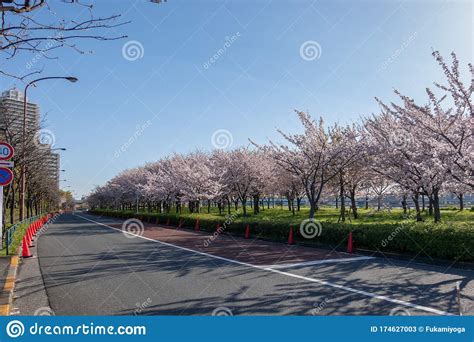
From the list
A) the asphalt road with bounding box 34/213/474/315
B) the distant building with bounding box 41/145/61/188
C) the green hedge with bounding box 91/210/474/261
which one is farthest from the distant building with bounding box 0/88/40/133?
the green hedge with bounding box 91/210/474/261

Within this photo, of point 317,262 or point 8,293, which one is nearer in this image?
point 8,293

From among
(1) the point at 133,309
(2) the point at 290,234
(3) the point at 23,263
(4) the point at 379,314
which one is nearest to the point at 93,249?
(3) the point at 23,263

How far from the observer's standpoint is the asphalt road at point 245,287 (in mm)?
6859

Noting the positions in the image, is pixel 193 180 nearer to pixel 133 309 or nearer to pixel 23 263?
pixel 23 263

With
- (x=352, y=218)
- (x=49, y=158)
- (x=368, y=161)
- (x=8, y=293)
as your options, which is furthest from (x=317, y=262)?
(x=49, y=158)

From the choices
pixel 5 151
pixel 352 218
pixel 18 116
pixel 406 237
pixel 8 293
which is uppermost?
pixel 18 116

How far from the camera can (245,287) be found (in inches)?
338

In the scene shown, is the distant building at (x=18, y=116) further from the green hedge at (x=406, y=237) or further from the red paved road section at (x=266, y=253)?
the green hedge at (x=406, y=237)

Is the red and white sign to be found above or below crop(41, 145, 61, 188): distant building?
below

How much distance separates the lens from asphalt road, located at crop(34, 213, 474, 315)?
6859mm

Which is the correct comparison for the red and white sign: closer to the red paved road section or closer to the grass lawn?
the red paved road section

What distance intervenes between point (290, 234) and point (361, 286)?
8.96 meters

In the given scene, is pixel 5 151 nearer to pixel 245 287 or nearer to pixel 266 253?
pixel 245 287

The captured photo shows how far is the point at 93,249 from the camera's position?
16625mm
